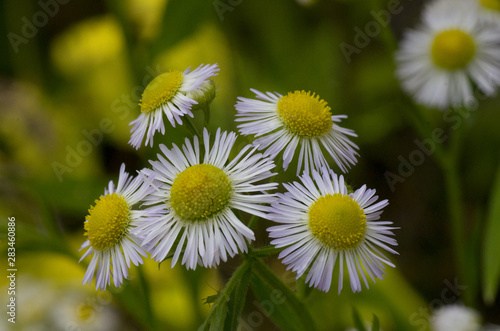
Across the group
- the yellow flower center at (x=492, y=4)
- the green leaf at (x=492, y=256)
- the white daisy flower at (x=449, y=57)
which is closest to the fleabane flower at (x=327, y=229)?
the green leaf at (x=492, y=256)

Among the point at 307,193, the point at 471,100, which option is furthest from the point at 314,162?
the point at 471,100

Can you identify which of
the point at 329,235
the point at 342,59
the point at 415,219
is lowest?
the point at 415,219

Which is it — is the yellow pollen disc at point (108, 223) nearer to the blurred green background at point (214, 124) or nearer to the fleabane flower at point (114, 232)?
the fleabane flower at point (114, 232)

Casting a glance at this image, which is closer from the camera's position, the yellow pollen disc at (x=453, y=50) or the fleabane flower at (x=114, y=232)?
the fleabane flower at (x=114, y=232)

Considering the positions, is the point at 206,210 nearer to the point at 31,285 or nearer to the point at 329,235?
the point at 329,235

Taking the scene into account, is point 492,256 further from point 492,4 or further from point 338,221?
point 492,4

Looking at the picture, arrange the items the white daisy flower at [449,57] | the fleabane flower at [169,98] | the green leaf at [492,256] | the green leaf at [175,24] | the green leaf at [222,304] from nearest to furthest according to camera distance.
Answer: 1. the green leaf at [222,304]
2. the fleabane flower at [169,98]
3. the green leaf at [492,256]
4. the green leaf at [175,24]
5. the white daisy flower at [449,57]

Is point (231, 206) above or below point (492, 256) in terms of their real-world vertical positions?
above

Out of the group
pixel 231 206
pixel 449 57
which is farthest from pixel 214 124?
pixel 231 206
